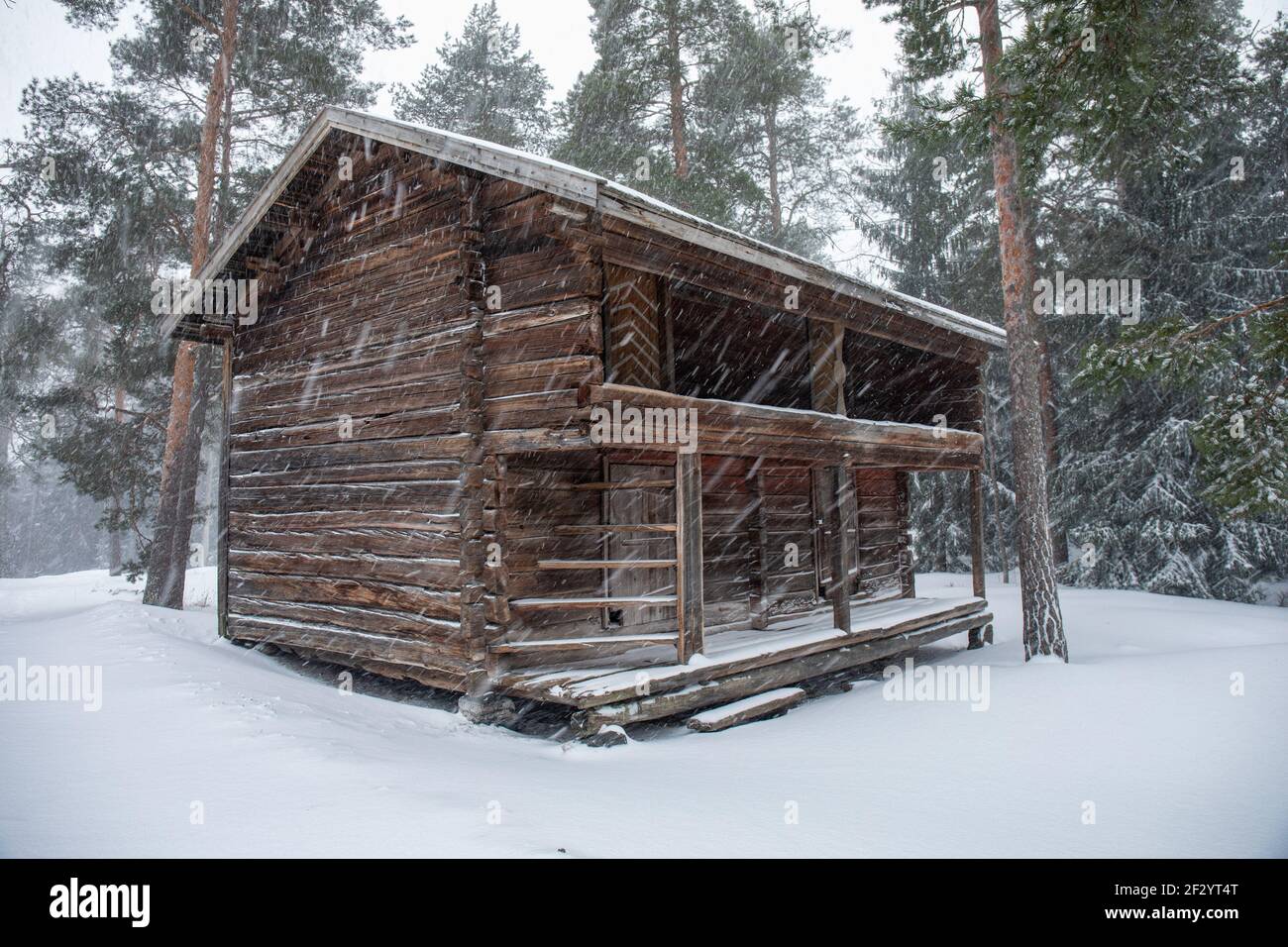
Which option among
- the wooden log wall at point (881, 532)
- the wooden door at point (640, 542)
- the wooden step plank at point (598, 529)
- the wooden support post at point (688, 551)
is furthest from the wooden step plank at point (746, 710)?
the wooden log wall at point (881, 532)

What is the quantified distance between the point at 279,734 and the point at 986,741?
6.15 meters

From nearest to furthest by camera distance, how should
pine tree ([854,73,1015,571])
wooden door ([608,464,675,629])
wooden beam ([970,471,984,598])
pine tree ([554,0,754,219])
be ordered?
wooden door ([608,464,675,629]) → wooden beam ([970,471,984,598]) → pine tree ([554,0,754,219]) → pine tree ([854,73,1015,571])

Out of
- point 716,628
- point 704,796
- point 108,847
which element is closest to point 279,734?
point 108,847

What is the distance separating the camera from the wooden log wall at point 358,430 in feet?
28.8

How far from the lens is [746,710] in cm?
859

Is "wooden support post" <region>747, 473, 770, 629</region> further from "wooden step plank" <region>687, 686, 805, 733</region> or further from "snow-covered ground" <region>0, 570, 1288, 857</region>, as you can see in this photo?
"wooden step plank" <region>687, 686, 805, 733</region>

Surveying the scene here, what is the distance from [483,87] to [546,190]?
2049 centimetres

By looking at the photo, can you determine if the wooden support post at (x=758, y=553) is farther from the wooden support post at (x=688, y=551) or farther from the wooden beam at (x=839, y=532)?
the wooden support post at (x=688, y=551)

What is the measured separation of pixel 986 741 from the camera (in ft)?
24.6

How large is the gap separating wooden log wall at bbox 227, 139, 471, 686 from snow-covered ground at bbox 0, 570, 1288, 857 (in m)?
1.07

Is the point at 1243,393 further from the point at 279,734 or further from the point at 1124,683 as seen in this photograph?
the point at 279,734

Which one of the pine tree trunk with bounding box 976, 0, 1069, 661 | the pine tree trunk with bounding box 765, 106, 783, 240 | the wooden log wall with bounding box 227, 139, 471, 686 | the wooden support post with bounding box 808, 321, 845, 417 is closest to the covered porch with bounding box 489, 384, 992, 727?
the wooden support post with bounding box 808, 321, 845, 417

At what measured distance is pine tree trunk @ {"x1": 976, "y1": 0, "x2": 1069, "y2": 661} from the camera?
11594 millimetres
